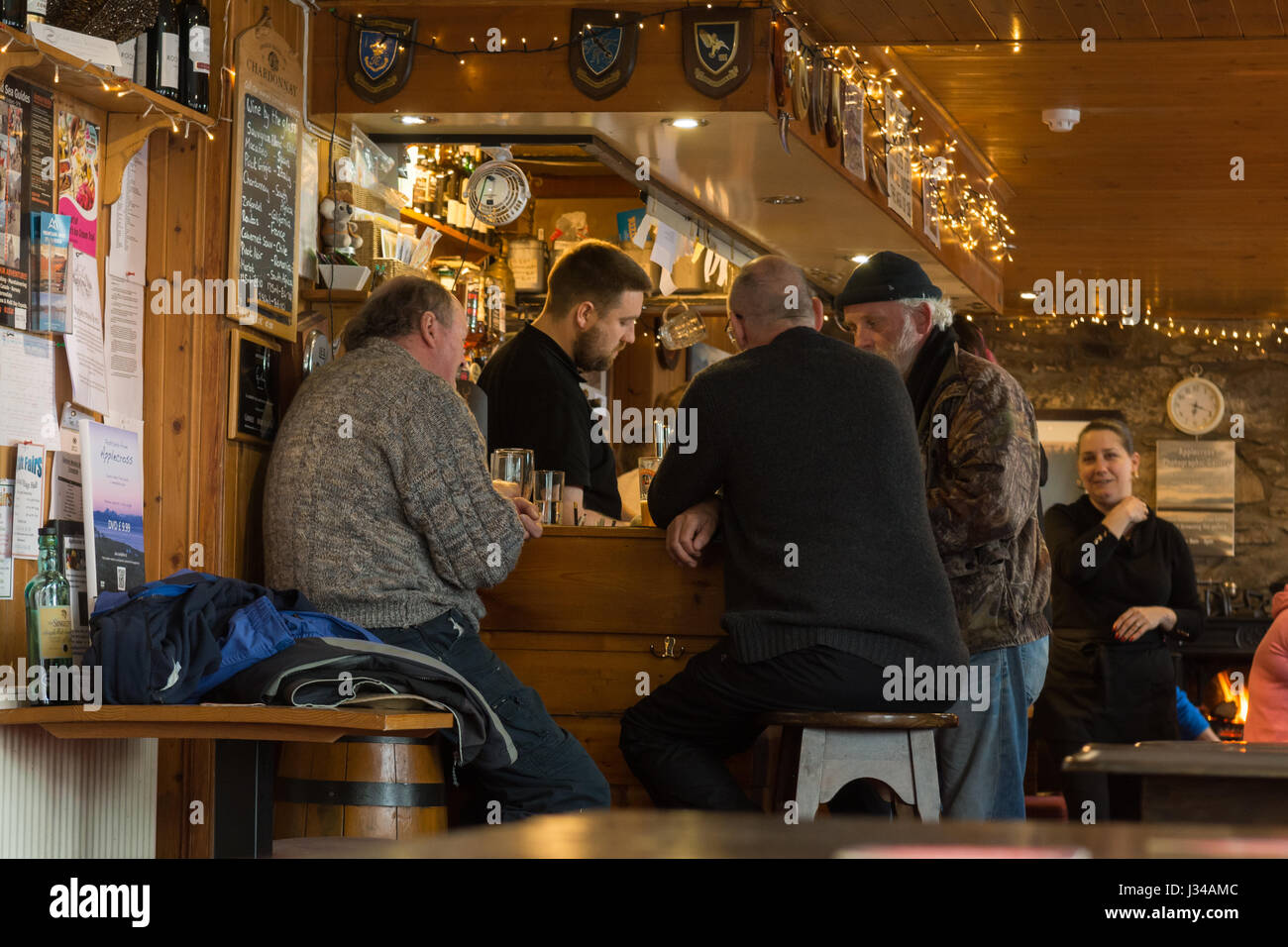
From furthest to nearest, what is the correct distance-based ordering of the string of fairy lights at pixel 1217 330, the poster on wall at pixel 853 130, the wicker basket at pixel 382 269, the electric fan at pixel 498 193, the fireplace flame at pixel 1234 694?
the string of fairy lights at pixel 1217 330 → the fireplace flame at pixel 1234 694 → the poster on wall at pixel 853 130 → the electric fan at pixel 498 193 → the wicker basket at pixel 382 269

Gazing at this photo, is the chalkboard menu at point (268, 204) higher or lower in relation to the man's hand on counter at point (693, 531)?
higher

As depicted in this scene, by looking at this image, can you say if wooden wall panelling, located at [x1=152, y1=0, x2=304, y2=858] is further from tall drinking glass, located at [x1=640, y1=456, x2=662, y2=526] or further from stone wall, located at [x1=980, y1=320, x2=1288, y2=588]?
stone wall, located at [x1=980, y1=320, x2=1288, y2=588]

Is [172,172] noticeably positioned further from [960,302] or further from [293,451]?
[960,302]

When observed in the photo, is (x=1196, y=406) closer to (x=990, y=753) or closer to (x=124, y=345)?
(x=990, y=753)

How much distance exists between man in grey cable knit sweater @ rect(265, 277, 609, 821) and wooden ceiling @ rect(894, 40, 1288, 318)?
10.4 feet

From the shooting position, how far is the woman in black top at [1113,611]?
552cm

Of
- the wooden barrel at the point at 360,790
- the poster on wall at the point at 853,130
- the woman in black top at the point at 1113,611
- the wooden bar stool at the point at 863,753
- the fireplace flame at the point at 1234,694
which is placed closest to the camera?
the wooden barrel at the point at 360,790

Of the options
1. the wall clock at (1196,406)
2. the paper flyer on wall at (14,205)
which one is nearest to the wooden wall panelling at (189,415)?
the paper flyer on wall at (14,205)

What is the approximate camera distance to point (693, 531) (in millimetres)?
3131

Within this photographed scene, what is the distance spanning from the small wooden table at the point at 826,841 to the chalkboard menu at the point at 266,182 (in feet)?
9.27

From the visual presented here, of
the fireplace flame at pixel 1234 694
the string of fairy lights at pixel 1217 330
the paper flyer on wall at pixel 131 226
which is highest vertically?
the string of fairy lights at pixel 1217 330

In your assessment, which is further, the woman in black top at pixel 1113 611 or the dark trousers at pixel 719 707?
the woman in black top at pixel 1113 611

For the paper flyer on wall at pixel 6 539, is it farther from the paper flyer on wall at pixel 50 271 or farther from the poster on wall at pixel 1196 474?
the poster on wall at pixel 1196 474
